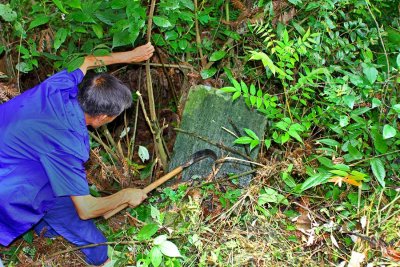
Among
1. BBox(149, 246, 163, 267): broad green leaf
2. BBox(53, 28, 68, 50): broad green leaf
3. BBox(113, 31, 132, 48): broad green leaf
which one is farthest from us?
BBox(53, 28, 68, 50): broad green leaf

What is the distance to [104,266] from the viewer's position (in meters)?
2.83

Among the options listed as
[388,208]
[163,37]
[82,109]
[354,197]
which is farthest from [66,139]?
[388,208]

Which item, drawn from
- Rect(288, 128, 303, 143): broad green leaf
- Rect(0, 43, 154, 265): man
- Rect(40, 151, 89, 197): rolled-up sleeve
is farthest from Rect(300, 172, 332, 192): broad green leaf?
Rect(40, 151, 89, 197): rolled-up sleeve

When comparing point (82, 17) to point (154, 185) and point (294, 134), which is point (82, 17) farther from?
point (294, 134)

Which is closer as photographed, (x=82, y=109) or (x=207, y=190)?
(x=82, y=109)

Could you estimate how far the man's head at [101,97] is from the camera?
257cm

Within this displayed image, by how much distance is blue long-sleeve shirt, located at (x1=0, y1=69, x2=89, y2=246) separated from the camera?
2.46m

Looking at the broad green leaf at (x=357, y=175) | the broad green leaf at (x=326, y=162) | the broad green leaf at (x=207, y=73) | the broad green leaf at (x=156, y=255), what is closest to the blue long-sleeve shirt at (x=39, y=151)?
the broad green leaf at (x=156, y=255)

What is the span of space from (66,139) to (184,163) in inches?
40.0

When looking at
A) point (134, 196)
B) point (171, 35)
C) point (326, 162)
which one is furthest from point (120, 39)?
point (326, 162)

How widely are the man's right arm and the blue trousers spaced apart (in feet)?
0.69

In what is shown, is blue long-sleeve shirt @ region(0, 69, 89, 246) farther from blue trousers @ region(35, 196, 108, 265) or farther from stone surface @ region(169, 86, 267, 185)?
stone surface @ region(169, 86, 267, 185)

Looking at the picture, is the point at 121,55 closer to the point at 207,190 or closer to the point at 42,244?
the point at 207,190

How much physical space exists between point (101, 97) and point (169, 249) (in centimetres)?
95
